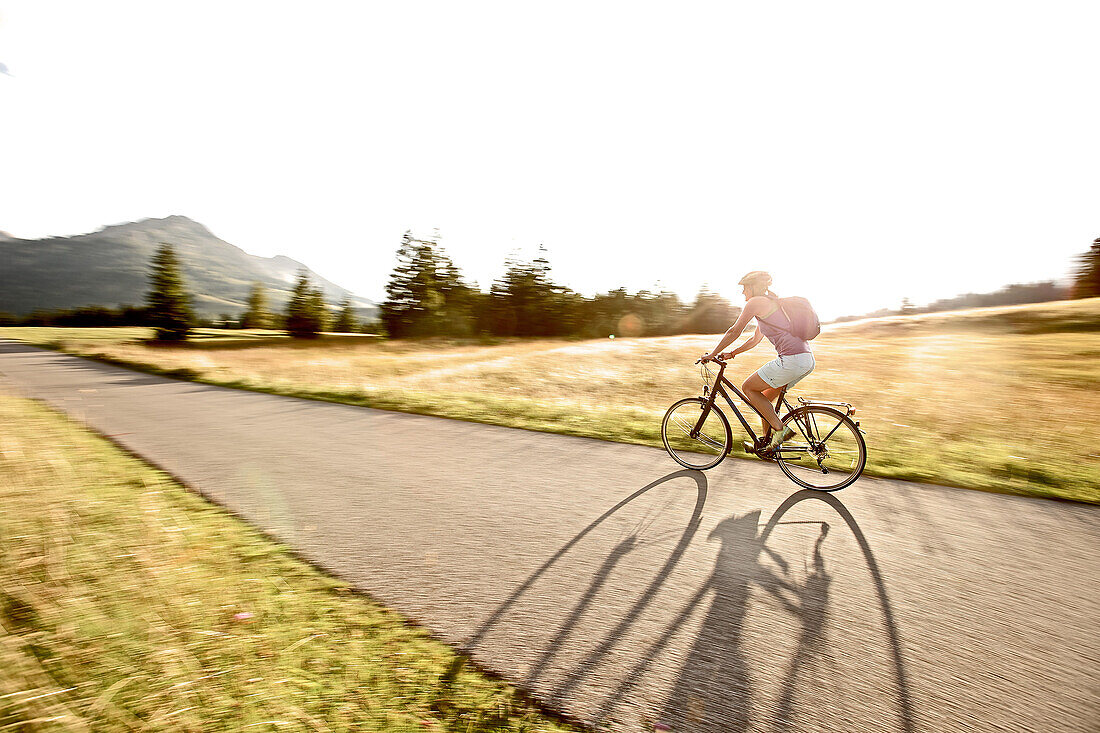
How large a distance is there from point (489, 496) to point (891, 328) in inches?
1474

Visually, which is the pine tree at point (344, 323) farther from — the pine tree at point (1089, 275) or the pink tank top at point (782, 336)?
the pine tree at point (1089, 275)

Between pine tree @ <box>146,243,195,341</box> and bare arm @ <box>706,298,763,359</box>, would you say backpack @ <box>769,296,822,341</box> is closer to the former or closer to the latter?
bare arm @ <box>706,298,763,359</box>

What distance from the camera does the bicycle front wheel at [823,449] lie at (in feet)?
16.9

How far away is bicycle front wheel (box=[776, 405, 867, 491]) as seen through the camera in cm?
514

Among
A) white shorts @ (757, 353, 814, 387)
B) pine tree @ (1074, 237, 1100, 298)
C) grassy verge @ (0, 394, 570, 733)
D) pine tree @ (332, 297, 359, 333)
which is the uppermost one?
pine tree @ (1074, 237, 1100, 298)

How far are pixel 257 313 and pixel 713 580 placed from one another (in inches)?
3112

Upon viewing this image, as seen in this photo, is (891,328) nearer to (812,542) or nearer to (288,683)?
(812,542)

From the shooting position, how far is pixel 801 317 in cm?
522

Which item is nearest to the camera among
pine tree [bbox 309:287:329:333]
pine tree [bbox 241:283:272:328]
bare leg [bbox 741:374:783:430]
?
bare leg [bbox 741:374:783:430]

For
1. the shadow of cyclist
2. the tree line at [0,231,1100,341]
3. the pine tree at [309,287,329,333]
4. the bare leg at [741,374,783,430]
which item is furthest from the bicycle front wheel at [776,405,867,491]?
the pine tree at [309,287,329,333]

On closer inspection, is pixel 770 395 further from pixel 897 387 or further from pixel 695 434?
pixel 897 387

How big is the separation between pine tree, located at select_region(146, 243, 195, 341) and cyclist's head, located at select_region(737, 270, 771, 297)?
57.4 metres

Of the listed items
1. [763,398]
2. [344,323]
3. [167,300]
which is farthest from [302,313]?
[763,398]

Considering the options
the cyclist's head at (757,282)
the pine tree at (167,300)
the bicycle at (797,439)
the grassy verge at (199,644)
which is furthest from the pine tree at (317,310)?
the cyclist's head at (757,282)
